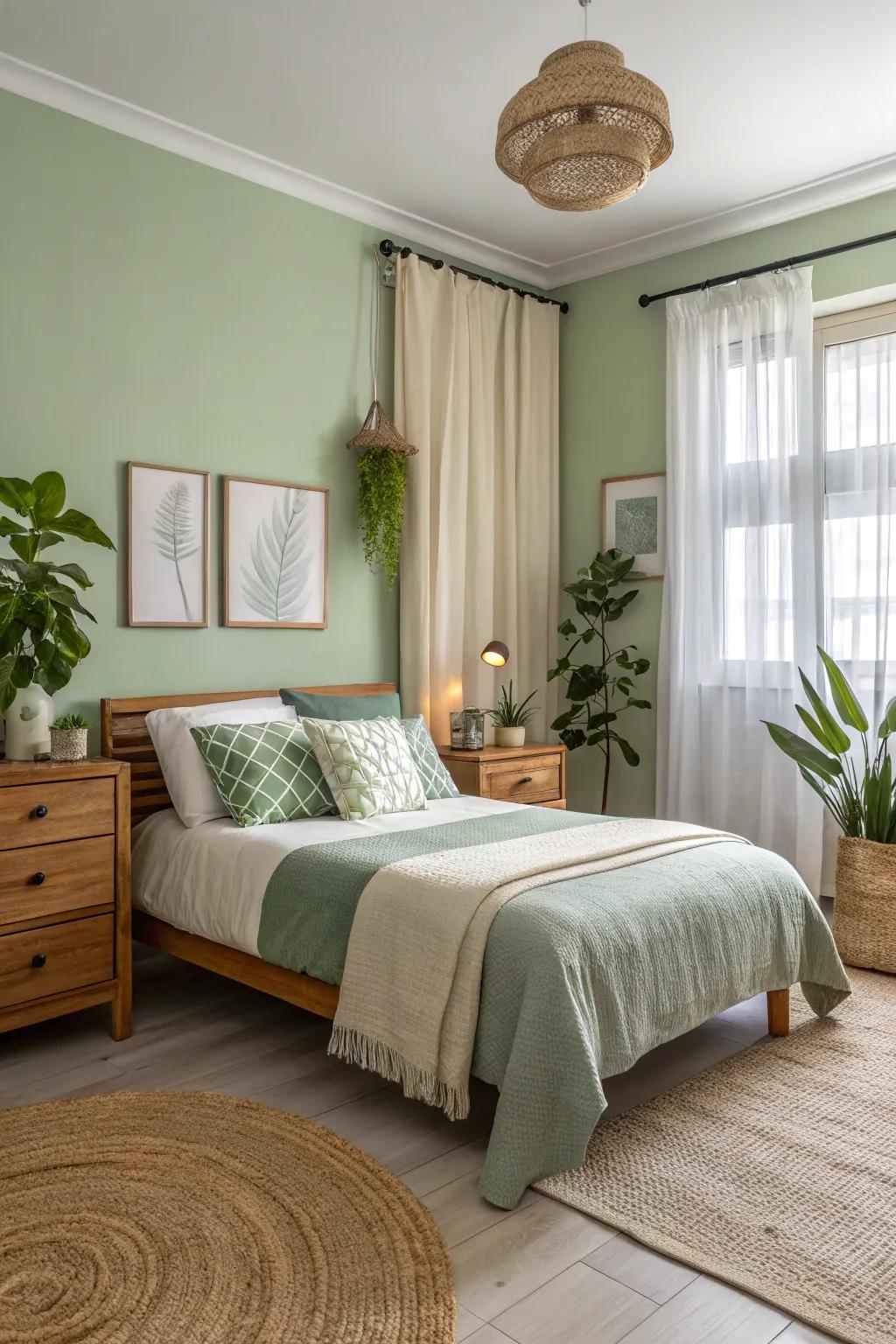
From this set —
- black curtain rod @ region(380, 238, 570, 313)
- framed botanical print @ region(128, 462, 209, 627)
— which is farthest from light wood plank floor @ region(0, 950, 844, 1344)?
black curtain rod @ region(380, 238, 570, 313)

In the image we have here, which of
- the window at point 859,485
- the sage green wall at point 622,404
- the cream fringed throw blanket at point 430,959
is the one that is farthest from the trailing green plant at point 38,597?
the window at point 859,485

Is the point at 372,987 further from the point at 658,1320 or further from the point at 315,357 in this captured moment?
the point at 315,357

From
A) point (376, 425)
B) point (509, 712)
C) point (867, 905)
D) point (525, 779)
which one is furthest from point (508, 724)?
point (867, 905)

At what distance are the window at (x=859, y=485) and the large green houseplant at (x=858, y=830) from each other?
489mm

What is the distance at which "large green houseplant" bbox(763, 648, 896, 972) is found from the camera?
3.63 meters

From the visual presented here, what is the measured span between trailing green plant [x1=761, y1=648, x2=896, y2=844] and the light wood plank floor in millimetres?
929

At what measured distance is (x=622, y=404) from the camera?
199 inches

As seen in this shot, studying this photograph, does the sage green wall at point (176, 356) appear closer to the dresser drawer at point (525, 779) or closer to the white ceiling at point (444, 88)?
the white ceiling at point (444, 88)

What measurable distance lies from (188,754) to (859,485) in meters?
2.94

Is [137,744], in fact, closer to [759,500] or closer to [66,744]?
[66,744]

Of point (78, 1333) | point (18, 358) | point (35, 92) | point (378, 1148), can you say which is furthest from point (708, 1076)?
point (35, 92)

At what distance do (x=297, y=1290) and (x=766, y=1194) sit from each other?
0.99 meters

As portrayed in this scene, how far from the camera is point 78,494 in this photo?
11.6ft

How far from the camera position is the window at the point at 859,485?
165 inches
